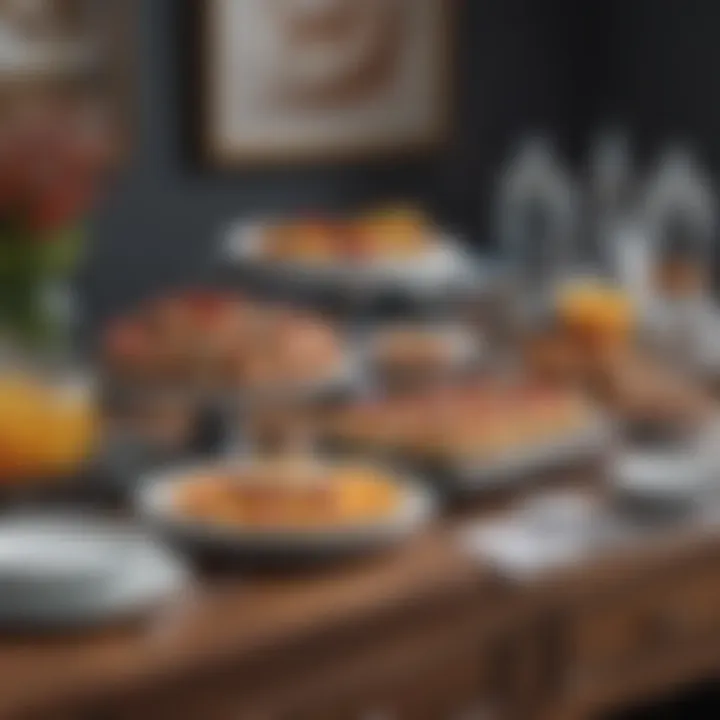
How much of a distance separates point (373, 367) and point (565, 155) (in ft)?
4.44

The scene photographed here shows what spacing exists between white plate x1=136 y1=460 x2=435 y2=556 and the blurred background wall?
1350 millimetres

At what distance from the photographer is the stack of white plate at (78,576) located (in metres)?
1.49

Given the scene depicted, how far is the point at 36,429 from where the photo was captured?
1811 mm

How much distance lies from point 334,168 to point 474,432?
56.3 inches

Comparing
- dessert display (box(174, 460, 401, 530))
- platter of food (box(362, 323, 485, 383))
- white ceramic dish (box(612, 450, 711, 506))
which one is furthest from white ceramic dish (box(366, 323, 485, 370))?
dessert display (box(174, 460, 401, 530))

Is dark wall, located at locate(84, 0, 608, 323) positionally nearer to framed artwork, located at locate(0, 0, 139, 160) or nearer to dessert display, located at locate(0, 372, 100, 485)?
framed artwork, located at locate(0, 0, 139, 160)

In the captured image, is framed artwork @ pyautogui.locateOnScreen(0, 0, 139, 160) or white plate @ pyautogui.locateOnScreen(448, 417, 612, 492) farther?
framed artwork @ pyautogui.locateOnScreen(0, 0, 139, 160)

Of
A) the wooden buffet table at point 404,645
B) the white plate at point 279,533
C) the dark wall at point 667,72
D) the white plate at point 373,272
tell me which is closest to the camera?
the wooden buffet table at point 404,645

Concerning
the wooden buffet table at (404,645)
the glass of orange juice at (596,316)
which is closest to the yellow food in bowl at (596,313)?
the glass of orange juice at (596,316)

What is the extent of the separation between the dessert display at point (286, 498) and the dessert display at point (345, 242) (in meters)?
0.83

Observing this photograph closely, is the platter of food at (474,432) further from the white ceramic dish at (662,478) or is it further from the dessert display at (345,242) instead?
the dessert display at (345,242)

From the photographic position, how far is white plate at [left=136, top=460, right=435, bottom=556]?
1635 mm

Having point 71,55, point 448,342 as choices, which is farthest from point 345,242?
point 71,55

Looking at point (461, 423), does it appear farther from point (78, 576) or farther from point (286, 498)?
point (78, 576)
